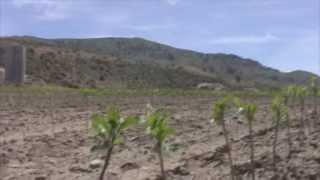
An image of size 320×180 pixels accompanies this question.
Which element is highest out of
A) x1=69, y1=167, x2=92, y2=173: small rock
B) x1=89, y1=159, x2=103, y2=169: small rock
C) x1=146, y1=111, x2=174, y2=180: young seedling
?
x1=146, y1=111, x2=174, y2=180: young seedling

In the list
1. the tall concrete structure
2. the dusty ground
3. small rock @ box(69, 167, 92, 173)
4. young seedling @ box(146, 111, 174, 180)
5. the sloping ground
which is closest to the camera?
young seedling @ box(146, 111, 174, 180)

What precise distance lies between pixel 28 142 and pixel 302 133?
5.15 m

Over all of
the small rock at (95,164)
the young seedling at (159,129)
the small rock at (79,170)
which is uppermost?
the young seedling at (159,129)

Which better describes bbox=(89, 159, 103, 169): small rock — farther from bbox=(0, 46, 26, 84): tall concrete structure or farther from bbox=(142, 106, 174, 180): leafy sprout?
bbox=(0, 46, 26, 84): tall concrete structure

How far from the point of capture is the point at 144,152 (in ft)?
44.0

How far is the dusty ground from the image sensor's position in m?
11.1

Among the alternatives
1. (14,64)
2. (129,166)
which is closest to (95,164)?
(129,166)

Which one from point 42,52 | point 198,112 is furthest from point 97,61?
point 198,112

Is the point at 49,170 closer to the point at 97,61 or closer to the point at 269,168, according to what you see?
the point at 269,168

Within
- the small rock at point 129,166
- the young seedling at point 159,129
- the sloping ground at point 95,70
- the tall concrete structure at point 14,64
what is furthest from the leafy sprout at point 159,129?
the sloping ground at point 95,70

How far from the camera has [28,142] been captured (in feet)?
49.5

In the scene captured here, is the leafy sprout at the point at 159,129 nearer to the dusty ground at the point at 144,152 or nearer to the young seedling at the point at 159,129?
the young seedling at the point at 159,129

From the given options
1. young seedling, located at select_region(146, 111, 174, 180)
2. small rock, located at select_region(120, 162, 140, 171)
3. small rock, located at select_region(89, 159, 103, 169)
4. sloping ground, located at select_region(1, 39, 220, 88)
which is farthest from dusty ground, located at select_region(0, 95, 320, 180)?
sloping ground, located at select_region(1, 39, 220, 88)

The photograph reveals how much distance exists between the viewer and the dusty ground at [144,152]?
11125 mm
